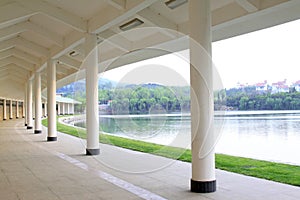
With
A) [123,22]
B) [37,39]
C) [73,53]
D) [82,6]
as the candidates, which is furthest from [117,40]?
[37,39]

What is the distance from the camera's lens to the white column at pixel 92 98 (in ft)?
33.3

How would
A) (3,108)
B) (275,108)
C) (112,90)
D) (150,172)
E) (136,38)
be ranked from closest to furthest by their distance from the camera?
1. (150,172)
2. (275,108)
3. (112,90)
4. (136,38)
5. (3,108)

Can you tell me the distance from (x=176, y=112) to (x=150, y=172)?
148 cm

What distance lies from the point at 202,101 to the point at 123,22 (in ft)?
16.7

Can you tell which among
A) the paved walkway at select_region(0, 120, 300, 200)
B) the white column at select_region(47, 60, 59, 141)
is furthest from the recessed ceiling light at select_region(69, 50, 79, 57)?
the paved walkway at select_region(0, 120, 300, 200)

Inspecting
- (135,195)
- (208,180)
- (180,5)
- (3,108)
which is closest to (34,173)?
(135,195)

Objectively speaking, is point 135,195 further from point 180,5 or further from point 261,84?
point 261,84

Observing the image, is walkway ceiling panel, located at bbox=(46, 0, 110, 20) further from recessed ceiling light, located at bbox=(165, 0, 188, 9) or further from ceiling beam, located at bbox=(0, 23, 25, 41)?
ceiling beam, located at bbox=(0, 23, 25, 41)

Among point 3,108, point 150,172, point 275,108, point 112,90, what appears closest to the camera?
point 150,172

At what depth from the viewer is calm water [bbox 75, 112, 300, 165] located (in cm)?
815

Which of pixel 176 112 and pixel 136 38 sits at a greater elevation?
pixel 136 38

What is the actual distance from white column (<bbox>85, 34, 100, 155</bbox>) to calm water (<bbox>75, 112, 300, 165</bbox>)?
57 centimetres

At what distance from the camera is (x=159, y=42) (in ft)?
33.2

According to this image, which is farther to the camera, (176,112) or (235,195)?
(176,112)
